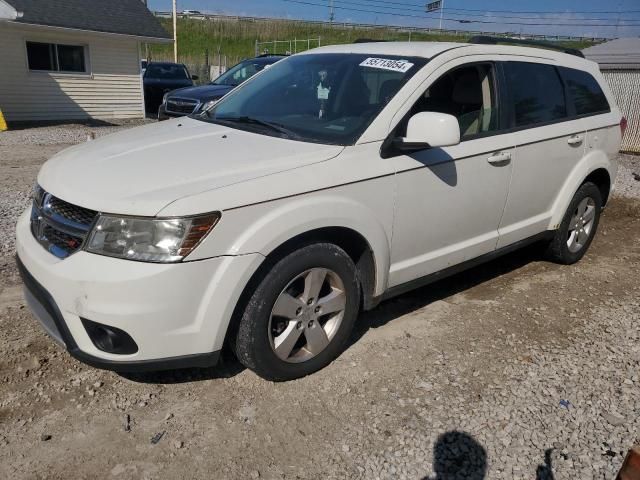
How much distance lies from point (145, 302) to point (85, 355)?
451mm

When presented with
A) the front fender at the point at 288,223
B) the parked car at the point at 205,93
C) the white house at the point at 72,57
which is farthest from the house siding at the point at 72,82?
the front fender at the point at 288,223

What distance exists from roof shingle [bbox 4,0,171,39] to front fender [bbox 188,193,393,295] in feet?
46.9

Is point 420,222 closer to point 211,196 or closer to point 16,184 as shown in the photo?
point 211,196

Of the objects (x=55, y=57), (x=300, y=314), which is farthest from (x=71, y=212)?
(x=55, y=57)

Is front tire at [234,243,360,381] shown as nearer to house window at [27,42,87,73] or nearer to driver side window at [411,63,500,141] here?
driver side window at [411,63,500,141]

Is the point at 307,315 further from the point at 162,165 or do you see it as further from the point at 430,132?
the point at 430,132

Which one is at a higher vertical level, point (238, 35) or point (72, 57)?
point (72, 57)

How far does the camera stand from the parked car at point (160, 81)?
62.5ft

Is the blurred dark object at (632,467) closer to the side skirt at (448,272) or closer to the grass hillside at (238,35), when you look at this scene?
the side skirt at (448,272)

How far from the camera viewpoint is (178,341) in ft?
8.53

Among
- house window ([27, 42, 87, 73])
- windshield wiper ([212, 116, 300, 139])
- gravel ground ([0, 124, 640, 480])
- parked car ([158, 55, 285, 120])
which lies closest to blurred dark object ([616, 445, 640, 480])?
gravel ground ([0, 124, 640, 480])

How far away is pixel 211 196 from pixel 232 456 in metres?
1.21

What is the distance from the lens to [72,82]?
52.8 ft

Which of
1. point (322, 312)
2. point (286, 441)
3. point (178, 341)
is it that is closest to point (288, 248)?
point (322, 312)
